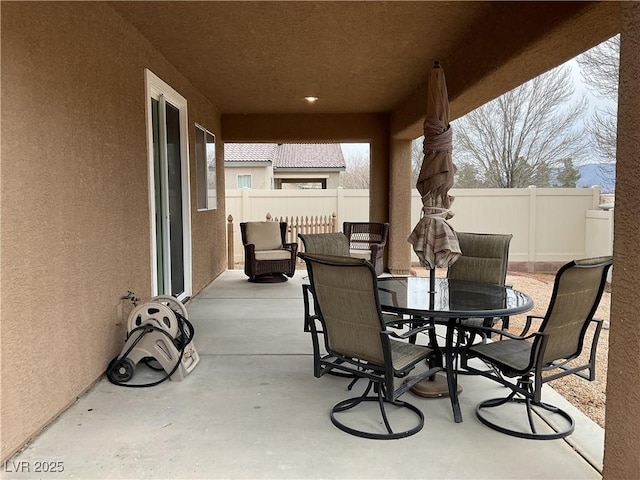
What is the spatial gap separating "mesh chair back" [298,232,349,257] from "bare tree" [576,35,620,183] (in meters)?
7.04

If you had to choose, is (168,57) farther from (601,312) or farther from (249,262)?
(601,312)

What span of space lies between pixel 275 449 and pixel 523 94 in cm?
1699

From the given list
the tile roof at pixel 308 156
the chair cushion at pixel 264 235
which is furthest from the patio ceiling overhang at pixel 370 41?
the tile roof at pixel 308 156

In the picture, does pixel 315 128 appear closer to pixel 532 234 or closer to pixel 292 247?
pixel 292 247

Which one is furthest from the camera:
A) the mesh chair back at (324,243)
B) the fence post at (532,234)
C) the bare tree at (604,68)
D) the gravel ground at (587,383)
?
the fence post at (532,234)

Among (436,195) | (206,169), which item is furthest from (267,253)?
(436,195)

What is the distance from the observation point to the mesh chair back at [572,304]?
2514 mm

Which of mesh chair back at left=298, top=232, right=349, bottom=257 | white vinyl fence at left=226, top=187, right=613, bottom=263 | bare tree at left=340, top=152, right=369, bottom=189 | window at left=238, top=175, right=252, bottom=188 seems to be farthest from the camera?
bare tree at left=340, top=152, right=369, bottom=189

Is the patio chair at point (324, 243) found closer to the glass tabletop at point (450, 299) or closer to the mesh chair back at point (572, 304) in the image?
the glass tabletop at point (450, 299)

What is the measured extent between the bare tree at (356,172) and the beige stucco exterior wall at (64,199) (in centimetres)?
2349

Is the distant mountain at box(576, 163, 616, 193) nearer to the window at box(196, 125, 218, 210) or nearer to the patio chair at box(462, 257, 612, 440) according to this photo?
the window at box(196, 125, 218, 210)

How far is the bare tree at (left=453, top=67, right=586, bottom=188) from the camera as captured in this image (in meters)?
16.5

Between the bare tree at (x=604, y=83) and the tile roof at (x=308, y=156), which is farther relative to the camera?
the tile roof at (x=308, y=156)

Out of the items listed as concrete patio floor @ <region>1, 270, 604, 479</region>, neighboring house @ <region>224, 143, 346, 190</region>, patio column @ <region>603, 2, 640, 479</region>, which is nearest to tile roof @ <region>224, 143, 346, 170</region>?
neighboring house @ <region>224, 143, 346, 190</region>
